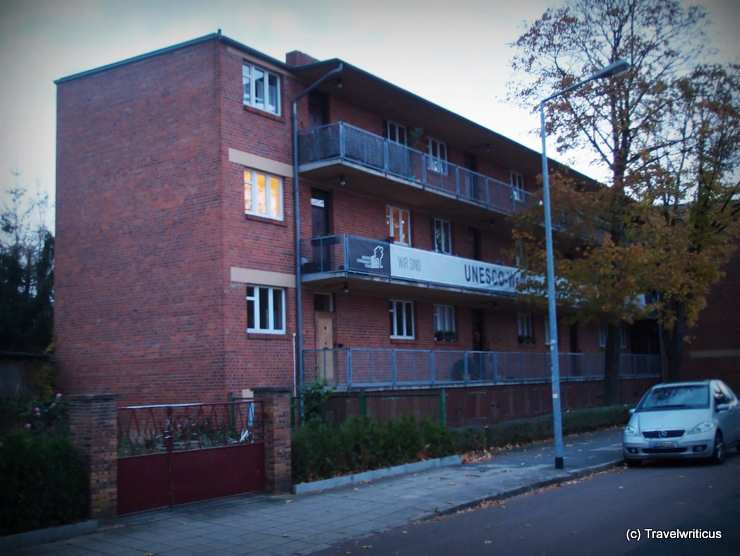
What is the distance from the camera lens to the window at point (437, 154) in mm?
25642

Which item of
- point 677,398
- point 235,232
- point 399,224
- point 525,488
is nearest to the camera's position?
point 525,488

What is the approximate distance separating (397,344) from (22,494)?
1589 cm

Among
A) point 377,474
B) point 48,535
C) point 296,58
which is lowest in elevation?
point 377,474

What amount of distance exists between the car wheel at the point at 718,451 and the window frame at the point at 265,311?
10598mm

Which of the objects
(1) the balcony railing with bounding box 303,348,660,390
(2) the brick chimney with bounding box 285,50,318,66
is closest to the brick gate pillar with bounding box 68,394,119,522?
(1) the balcony railing with bounding box 303,348,660,390

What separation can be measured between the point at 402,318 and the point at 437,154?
6.60 metres

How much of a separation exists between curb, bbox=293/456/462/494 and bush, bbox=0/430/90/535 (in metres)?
4.05

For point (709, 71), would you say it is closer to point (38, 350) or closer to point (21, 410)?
point (21, 410)

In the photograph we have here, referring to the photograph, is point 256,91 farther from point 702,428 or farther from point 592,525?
point 592,525

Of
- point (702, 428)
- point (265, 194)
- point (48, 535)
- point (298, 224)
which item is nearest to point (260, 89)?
point (265, 194)

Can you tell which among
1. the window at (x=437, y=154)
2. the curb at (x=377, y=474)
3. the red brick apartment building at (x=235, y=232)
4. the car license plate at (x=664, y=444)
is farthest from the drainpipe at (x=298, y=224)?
the car license plate at (x=664, y=444)

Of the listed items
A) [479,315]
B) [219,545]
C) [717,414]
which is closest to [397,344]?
[479,315]

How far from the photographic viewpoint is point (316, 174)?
2161 cm

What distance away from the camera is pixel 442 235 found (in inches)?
1089
